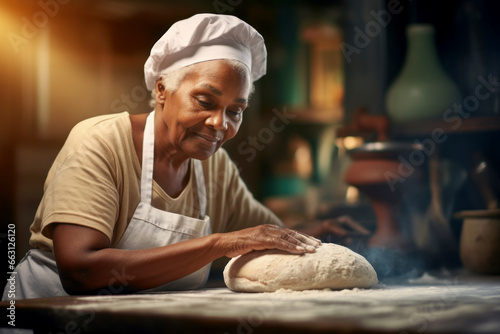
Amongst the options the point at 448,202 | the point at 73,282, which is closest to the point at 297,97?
the point at 448,202

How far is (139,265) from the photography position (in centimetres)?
166

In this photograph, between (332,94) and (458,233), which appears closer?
(458,233)

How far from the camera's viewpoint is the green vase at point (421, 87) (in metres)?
2.72

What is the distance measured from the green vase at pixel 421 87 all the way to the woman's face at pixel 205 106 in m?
1.15

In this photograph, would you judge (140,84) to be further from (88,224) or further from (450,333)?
(450,333)

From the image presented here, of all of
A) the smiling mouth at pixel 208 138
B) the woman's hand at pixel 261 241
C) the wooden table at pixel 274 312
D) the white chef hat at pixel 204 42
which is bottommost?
the wooden table at pixel 274 312

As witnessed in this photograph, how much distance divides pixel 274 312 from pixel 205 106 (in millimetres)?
767

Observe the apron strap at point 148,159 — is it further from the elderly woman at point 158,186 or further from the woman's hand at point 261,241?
the woman's hand at point 261,241

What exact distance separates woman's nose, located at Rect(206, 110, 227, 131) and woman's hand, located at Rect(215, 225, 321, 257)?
1.04 feet

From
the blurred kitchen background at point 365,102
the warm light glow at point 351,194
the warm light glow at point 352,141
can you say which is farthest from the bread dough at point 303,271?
the warm light glow at point 351,194

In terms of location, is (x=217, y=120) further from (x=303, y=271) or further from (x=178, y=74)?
(x=303, y=271)

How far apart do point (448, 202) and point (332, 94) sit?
1426mm

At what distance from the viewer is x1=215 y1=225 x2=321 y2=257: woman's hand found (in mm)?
1706

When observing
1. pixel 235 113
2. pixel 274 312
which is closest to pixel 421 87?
pixel 235 113
